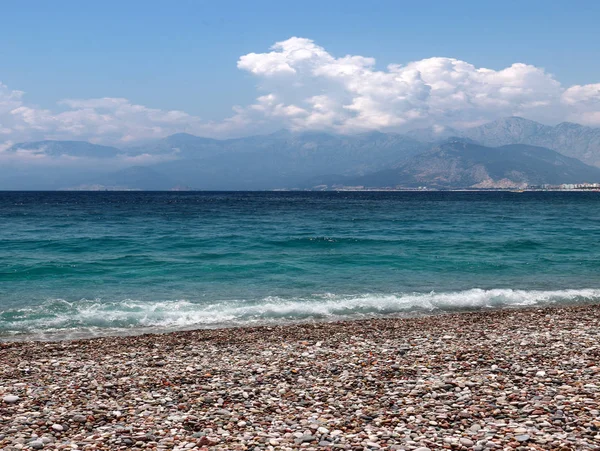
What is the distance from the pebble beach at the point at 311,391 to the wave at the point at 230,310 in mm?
3591

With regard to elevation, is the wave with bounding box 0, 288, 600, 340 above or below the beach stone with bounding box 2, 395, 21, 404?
below

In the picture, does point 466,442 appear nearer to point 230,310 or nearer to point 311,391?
point 311,391

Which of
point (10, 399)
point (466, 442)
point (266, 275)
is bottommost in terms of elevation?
point (266, 275)

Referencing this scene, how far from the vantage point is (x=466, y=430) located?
9.16m

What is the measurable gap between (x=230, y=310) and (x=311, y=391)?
12.0 meters

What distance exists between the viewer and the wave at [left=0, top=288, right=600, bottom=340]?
66.9ft

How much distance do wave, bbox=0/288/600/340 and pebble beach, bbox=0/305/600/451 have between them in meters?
3.59

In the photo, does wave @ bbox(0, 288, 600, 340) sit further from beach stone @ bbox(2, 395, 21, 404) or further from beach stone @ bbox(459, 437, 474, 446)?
beach stone @ bbox(459, 437, 474, 446)

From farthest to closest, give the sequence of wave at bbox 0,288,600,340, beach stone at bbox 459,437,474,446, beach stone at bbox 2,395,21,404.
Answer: wave at bbox 0,288,600,340 < beach stone at bbox 2,395,21,404 < beach stone at bbox 459,437,474,446

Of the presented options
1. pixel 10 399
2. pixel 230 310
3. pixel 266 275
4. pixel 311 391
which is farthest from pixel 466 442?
pixel 266 275

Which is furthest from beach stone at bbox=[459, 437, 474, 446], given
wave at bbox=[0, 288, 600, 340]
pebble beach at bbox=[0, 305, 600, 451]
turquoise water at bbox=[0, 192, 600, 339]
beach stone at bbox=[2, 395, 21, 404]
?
turquoise water at bbox=[0, 192, 600, 339]

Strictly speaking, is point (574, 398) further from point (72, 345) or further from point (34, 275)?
point (34, 275)

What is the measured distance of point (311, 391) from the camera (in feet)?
37.5

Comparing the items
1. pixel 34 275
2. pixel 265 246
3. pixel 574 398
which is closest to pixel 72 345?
pixel 574 398
